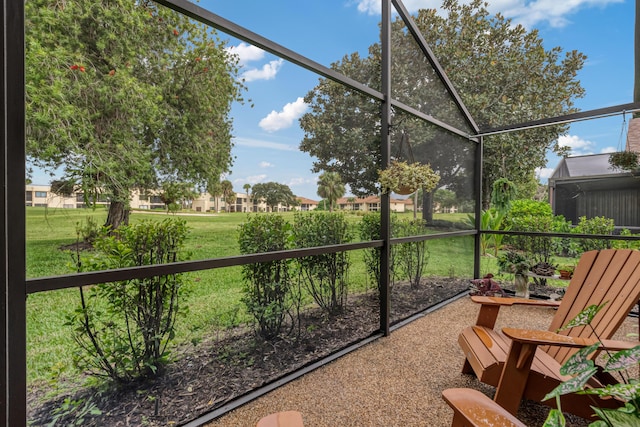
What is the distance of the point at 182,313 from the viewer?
1.99 m

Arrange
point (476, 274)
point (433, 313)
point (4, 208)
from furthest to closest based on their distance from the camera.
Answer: point (476, 274) < point (433, 313) < point (4, 208)

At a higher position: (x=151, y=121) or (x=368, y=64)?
(x=368, y=64)

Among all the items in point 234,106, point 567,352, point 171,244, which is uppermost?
point 234,106

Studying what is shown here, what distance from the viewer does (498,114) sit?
649 cm

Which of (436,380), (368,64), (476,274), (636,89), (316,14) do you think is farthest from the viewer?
(476,274)

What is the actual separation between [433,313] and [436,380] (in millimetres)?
1740

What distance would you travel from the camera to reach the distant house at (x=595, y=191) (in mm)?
4473

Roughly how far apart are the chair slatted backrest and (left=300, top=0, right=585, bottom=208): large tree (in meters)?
1.83

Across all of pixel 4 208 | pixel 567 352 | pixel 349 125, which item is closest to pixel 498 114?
pixel 349 125

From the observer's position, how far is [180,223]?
6.40 feet

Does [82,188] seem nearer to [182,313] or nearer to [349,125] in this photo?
[182,313]

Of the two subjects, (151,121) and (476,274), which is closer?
(151,121)

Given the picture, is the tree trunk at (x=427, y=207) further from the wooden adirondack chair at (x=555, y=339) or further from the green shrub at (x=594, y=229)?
the green shrub at (x=594, y=229)

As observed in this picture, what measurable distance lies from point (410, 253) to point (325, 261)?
1508 mm
